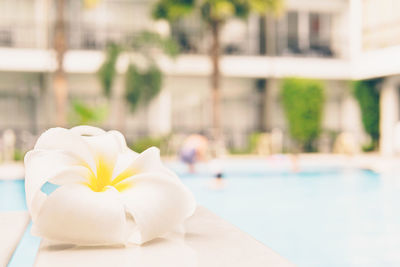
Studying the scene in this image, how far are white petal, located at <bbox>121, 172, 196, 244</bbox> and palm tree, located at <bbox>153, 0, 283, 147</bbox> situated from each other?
18098mm

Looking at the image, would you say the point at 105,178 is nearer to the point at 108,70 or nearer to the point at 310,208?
the point at 310,208

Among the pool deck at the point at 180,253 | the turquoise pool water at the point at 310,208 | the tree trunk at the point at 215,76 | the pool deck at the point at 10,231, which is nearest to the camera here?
the pool deck at the point at 180,253

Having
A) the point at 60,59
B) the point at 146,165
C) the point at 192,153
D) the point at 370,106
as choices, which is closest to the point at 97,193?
the point at 146,165

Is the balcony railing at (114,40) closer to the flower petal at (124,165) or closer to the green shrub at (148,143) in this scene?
the green shrub at (148,143)

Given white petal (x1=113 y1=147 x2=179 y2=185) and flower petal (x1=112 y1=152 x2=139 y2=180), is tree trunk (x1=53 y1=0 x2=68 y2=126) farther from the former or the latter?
white petal (x1=113 y1=147 x2=179 y2=185)

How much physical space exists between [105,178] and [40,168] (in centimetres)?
24

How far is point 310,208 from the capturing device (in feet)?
34.8

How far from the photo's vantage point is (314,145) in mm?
23125

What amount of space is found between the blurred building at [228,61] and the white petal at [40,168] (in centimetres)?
1893

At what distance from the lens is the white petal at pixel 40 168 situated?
1.70 meters

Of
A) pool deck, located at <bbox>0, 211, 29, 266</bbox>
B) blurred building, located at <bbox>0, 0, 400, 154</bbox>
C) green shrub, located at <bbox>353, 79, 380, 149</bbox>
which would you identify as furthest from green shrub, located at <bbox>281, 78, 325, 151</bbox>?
pool deck, located at <bbox>0, 211, 29, 266</bbox>

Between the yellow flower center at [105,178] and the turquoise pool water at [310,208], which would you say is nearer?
the yellow flower center at [105,178]

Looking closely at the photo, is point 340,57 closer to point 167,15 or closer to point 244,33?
point 244,33

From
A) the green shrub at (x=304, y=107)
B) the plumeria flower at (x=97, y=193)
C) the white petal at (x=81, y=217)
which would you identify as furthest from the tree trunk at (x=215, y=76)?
the white petal at (x=81, y=217)
